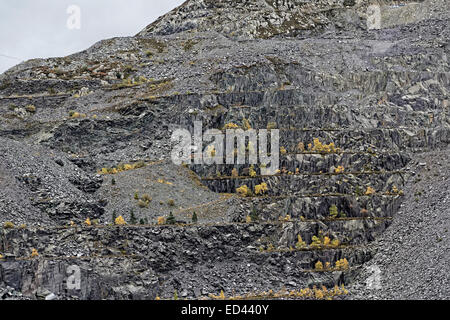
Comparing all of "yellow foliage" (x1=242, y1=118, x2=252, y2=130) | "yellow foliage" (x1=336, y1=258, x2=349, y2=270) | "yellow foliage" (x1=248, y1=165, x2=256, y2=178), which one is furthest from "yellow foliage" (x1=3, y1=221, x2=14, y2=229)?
"yellow foliage" (x1=242, y1=118, x2=252, y2=130)

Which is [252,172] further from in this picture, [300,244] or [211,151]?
[300,244]

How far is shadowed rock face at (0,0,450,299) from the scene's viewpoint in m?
64.4

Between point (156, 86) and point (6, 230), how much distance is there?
34056 millimetres

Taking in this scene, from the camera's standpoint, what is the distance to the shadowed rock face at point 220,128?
64.4 m

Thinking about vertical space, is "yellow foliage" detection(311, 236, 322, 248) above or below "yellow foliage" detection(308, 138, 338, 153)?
below

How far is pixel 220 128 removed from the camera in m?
82.6

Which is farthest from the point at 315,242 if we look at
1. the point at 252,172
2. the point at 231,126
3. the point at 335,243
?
the point at 231,126

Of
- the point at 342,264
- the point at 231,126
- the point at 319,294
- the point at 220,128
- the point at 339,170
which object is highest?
the point at 231,126

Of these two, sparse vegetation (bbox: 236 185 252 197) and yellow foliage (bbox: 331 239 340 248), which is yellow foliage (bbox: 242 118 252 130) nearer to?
sparse vegetation (bbox: 236 185 252 197)

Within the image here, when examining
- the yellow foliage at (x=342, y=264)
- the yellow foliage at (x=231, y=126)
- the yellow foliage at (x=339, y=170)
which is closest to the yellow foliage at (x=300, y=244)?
the yellow foliage at (x=342, y=264)

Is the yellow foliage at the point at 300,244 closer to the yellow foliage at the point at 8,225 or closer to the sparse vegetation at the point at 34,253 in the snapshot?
the sparse vegetation at the point at 34,253

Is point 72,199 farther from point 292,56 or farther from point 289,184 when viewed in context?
point 292,56
